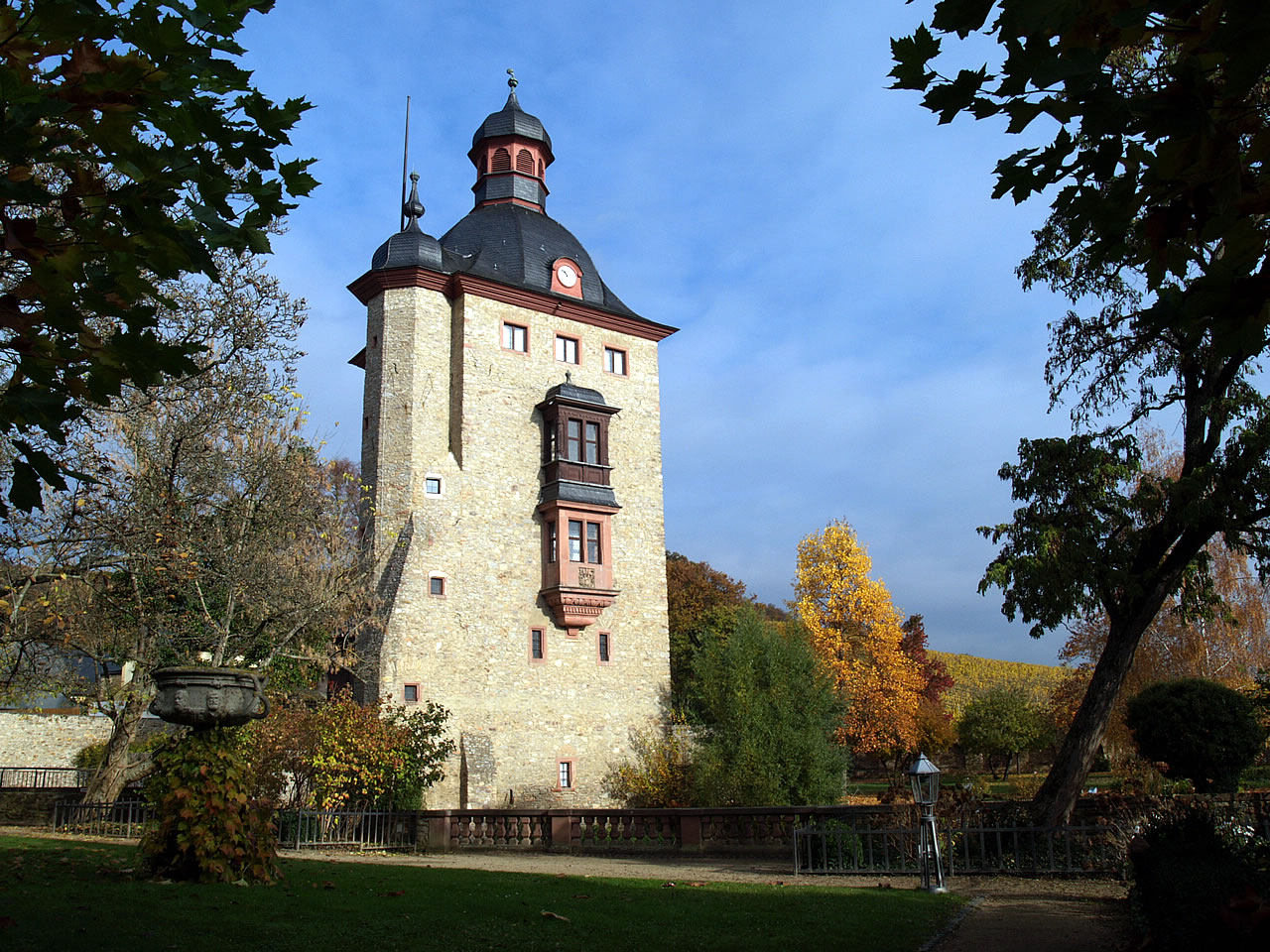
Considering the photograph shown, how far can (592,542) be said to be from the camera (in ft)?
93.0

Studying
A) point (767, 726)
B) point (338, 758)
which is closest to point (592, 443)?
point (767, 726)

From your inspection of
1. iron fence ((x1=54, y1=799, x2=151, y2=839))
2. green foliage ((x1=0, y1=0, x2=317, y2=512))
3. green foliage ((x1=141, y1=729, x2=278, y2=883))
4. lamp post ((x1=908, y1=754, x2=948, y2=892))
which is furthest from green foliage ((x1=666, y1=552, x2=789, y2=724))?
green foliage ((x1=0, y1=0, x2=317, y2=512))

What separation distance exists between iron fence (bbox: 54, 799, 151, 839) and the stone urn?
844 centimetres

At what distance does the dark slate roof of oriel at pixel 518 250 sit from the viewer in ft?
98.0

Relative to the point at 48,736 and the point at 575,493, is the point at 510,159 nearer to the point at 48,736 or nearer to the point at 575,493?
the point at 575,493

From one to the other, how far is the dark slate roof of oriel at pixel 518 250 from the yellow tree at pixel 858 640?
1145 cm

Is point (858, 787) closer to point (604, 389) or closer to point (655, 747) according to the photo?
point (655, 747)

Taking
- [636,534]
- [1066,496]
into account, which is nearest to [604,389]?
[636,534]

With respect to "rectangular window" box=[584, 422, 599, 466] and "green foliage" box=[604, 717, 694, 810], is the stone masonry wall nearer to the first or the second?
"green foliage" box=[604, 717, 694, 810]

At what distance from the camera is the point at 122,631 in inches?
792

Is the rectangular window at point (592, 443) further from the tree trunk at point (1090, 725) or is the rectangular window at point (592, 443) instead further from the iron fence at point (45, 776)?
the tree trunk at point (1090, 725)

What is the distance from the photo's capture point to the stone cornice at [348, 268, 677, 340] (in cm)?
2795

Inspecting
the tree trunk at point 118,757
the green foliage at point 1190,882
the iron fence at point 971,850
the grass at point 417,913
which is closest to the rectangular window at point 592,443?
the tree trunk at point 118,757

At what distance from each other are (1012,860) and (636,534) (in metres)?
18.1
